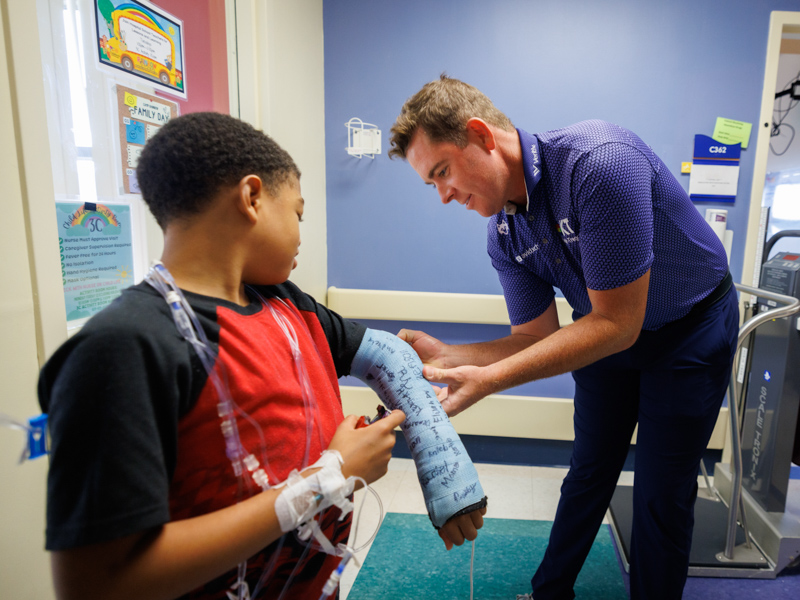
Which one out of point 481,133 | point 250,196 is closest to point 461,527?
point 250,196

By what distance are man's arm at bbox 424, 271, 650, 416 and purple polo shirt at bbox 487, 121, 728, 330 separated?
6cm

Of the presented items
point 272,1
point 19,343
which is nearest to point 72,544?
point 19,343

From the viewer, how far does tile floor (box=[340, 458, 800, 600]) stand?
2158mm

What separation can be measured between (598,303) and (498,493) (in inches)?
58.2

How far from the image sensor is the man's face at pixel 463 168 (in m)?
1.24

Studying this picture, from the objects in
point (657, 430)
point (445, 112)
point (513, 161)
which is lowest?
point (657, 430)

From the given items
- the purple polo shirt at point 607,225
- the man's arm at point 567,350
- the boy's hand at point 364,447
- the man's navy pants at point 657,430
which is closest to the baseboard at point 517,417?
the man's navy pants at point 657,430

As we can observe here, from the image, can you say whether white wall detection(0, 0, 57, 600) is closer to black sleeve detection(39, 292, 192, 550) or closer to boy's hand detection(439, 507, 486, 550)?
black sleeve detection(39, 292, 192, 550)

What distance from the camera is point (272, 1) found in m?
1.88

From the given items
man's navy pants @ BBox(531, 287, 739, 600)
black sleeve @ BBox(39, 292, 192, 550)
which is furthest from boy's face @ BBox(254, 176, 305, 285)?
man's navy pants @ BBox(531, 287, 739, 600)

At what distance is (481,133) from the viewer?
122 centimetres

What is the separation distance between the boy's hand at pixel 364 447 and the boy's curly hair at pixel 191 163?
39 cm

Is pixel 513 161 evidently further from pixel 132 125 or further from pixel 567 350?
pixel 132 125

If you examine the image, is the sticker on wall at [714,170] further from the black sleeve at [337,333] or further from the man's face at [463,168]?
the black sleeve at [337,333]
